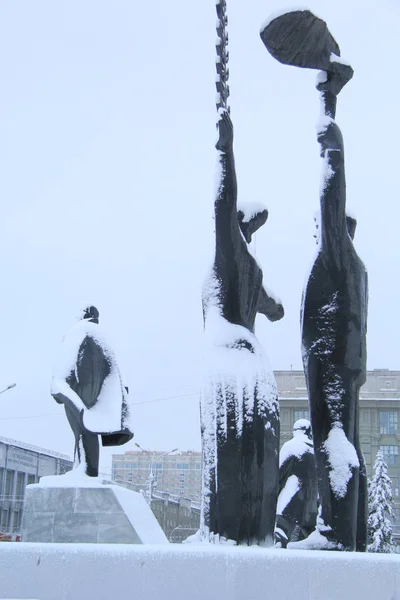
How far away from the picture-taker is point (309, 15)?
626cm

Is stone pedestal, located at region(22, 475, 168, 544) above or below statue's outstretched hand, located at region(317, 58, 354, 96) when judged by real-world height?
below

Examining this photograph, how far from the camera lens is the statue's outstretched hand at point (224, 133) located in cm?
627

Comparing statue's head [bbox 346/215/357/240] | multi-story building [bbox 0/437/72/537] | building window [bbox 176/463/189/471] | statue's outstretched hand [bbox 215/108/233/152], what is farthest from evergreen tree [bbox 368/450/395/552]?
statue's outstretched hand [bbox 215/108/233/152]

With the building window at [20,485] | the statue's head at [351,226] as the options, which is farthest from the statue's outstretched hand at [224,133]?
the building window at [20,485]

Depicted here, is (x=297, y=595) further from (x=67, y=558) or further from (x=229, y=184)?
(x=229, y=184)

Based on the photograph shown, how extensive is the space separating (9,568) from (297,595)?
1453 millimetres

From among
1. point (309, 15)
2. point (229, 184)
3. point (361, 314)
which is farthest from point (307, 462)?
point (309, 15)

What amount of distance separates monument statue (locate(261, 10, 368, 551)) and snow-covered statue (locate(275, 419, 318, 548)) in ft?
8.66

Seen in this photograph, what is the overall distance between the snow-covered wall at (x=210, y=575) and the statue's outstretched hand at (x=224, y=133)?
3.03 meters

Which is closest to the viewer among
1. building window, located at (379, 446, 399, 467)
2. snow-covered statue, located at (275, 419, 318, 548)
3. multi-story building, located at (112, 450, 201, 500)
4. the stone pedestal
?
the stone pedestal

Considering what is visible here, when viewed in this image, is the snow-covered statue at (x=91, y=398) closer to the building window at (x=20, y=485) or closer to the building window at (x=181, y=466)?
the building window at (x=20, y=485)

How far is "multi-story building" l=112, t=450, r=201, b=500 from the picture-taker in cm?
5516

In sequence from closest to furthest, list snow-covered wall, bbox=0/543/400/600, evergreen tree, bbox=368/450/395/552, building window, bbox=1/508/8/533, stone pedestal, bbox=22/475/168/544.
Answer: snow-covered wall, bbox=0/543/400/600
stone pedestal, bbox=22/475/168/544
evergreen tree, bbox=368/450/395/552
building window, bbox=1/508/8/533

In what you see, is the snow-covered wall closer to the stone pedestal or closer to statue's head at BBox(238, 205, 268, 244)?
statue's head at BBox(238, 205, 268, 244)
